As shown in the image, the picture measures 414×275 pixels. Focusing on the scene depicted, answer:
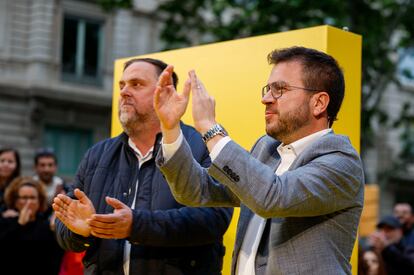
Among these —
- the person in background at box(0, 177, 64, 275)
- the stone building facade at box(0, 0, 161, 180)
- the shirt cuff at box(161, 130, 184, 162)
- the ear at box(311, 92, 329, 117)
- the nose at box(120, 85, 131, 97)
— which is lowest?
the person in background at box(0, 177, 64, 275)

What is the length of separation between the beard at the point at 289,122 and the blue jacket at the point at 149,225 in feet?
2.99

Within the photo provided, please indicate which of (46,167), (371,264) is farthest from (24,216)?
(371,264)

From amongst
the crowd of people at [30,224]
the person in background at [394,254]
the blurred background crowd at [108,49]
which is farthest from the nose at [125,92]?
the blurred background crowd at [108,49]

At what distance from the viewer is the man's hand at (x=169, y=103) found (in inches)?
109

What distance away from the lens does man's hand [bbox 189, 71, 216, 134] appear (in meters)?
2.68

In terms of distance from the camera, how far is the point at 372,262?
6.89 metres

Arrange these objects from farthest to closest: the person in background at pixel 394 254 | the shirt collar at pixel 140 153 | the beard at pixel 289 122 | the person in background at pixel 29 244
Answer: the person in background at pixel 394 254
the person in background at pixel 29 244
the shirt collar at pixel 140 153
the beard at pixel 289 122

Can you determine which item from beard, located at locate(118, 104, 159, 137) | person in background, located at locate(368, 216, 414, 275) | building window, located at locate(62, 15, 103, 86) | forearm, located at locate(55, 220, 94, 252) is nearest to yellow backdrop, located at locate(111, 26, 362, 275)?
beard, located at locate(118, 104, 159, 137)

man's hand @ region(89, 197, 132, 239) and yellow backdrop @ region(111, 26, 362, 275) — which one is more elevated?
yellow backdrop @ region(111, 26, 362, 275)

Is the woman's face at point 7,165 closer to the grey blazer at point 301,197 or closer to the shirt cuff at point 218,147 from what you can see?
the grey blazer at point 301,197

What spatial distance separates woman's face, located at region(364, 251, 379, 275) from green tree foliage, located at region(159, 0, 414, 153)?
17.9 ft

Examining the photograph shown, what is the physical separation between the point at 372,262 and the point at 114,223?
422 centimetres

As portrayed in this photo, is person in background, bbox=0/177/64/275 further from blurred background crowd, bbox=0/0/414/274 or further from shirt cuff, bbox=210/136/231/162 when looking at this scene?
blurred background crowd, bbox=0/0/414/274

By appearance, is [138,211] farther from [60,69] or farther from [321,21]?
[60,69]
